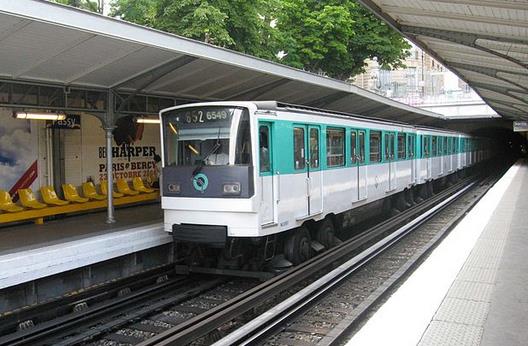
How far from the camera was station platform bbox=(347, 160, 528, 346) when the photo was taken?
3929 mm

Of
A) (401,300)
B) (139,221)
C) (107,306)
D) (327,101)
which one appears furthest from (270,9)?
(401,300)

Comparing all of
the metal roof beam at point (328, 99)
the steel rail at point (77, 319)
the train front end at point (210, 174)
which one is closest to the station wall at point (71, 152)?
the train front end at point (210, 174)

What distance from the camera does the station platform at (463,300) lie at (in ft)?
12.9

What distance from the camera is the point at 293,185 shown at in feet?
29.2

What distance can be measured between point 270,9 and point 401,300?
803 inches

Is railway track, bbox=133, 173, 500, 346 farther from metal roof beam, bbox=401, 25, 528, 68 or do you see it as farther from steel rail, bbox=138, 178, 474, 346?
metal roof beam, bbox=401, 25, 528, 68

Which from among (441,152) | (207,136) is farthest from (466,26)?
(441,152)

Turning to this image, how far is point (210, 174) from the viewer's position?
8227mm

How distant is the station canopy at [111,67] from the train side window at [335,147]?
1778mm

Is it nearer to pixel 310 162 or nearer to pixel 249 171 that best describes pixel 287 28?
pixel 310 162

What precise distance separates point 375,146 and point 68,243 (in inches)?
310

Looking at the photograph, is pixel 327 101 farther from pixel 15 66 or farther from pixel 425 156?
pixel 15 66

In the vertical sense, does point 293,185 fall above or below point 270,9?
below

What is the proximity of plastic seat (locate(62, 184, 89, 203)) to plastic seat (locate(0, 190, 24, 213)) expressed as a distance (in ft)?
4.69
